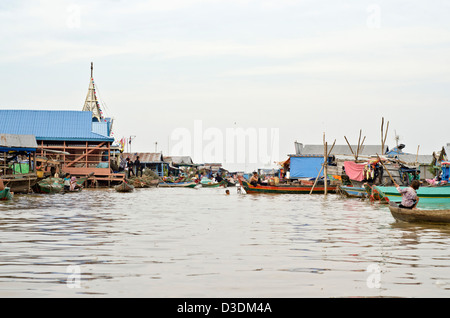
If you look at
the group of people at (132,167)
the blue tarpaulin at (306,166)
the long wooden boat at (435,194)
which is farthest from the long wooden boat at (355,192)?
the group of people at (132,167)

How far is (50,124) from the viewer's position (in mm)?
54906

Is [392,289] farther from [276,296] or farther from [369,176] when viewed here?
[369,176]

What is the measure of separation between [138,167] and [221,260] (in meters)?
56.4

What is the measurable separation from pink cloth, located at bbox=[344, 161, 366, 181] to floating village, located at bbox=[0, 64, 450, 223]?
0.06m

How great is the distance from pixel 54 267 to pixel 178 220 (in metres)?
9.00

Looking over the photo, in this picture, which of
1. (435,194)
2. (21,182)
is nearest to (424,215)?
(435,194)

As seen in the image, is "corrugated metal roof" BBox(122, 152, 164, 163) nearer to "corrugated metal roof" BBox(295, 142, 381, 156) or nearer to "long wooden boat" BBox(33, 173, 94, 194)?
"corrugated metal roof" BBox(295, 142, 381, 156)

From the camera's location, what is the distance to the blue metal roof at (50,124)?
5301cm

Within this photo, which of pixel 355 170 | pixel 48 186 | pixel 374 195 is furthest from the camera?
pixel 355 170

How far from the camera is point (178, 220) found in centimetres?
1725

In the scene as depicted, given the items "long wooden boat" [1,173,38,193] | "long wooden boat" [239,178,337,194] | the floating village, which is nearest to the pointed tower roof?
the floating village

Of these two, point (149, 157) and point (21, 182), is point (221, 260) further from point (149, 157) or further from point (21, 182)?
point (149, 157)

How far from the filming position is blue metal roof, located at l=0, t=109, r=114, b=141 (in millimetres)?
53013

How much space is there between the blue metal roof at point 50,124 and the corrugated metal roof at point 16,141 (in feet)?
58.5
